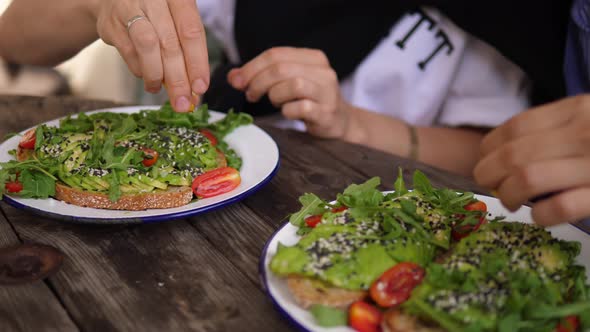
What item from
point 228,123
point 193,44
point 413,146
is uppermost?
point 193,44

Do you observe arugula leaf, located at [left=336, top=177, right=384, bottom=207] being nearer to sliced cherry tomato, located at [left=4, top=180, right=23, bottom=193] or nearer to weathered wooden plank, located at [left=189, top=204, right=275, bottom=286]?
weathered wooden plank, located at [left=189, top=204, right=275, bottom=286]

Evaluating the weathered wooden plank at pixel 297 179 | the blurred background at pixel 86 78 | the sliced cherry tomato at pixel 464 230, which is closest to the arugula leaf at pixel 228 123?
the weathered wooden plank at pixel 297 179

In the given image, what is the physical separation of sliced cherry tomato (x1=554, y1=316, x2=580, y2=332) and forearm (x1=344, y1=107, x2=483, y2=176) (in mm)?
1187

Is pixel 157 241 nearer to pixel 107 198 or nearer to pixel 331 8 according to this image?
pixel 107 198

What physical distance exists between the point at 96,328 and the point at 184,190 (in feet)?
1.39

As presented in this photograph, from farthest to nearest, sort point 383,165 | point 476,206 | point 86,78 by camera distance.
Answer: point 86,78
point 383,165
point 476,206

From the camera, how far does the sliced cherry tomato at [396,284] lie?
89 centimetres

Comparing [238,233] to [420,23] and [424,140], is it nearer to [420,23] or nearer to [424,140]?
[424,140]

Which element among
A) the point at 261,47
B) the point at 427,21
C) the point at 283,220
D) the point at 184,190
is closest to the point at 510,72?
the point at 427,21

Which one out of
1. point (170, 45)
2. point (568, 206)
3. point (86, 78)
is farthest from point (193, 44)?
point (86, 78)

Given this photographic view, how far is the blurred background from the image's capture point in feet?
13.5

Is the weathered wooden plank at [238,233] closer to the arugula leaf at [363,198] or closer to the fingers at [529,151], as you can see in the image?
the arugula leaf at [363,198]

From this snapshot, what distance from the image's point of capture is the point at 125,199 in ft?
4.20

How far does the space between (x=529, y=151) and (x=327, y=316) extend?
392 millimetres
